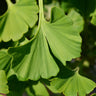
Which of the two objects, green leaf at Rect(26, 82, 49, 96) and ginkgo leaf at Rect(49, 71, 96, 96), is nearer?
ginkgo leaf at Rect(49, 71, 96, 96)

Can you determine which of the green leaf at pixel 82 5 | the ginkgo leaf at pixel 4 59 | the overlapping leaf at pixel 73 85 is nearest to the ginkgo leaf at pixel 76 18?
the green leaf at pixel 82 5

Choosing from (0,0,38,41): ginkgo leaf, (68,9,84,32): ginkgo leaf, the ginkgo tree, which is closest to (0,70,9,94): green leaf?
the ginkgo tree

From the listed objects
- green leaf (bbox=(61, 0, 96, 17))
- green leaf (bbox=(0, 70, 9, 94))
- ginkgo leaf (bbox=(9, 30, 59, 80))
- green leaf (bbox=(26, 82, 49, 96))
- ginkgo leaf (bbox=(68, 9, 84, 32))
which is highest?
green leaf (bbox=(61, 0, 96, 17))

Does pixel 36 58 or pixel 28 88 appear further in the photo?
pixel 28 88

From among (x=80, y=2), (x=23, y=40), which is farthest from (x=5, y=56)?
(x=80, y=2)

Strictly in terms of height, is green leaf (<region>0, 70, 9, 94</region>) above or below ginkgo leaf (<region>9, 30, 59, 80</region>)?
below

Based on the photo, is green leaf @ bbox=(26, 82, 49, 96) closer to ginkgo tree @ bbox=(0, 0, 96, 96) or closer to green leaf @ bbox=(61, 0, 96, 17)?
ginkgo tree @ bbox=(0, 0, 96, 96)

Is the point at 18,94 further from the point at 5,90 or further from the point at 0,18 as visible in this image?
the point at 0,18

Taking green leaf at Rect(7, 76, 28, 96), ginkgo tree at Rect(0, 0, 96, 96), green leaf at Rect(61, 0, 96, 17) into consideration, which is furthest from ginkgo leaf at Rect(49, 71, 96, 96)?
green leaf at Rect(61, 0, 96, 17)
